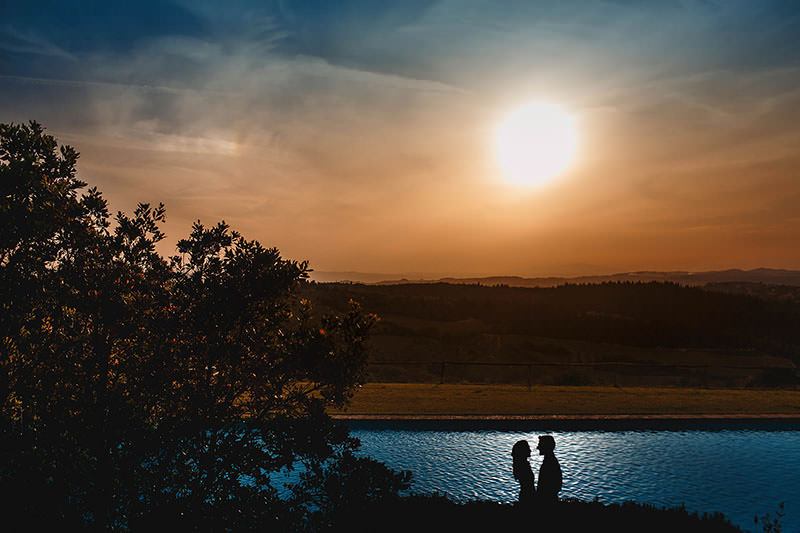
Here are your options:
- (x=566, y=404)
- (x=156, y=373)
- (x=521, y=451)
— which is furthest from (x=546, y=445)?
(x=566, y=404)

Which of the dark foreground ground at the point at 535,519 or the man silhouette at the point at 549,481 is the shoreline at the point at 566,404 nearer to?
the dark foreground ground at the point at 535,519

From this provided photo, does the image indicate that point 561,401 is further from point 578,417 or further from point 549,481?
point 549,481

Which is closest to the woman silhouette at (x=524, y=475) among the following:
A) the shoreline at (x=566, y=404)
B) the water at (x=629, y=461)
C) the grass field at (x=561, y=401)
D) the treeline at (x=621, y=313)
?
the water at (x=629, y=461)

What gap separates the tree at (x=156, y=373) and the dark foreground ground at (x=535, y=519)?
3.90 feet

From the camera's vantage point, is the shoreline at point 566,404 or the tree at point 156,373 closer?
the tree at point 156,373

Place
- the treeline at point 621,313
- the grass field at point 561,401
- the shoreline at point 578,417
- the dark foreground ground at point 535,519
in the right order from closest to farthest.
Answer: the dark foreground ground at point 535,519 < the shoreline at point 578,417 < the grass field at point 561,401 < the treeline at point 621,313

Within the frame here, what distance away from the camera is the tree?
5219 millimetres

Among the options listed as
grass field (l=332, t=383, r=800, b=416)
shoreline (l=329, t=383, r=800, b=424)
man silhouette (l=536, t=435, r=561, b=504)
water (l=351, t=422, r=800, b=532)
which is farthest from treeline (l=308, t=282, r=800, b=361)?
man silhouette (l=536, t=435, r=561, b=504)

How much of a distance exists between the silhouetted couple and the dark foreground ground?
0.44ft

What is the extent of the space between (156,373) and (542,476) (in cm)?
481

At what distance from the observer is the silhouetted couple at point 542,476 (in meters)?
6.46

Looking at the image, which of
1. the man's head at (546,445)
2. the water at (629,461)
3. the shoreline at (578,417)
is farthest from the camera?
the shoreline at (578,417)

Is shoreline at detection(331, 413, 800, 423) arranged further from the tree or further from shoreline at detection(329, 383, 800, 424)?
the tree

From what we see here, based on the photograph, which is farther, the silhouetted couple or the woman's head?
the woman's head
